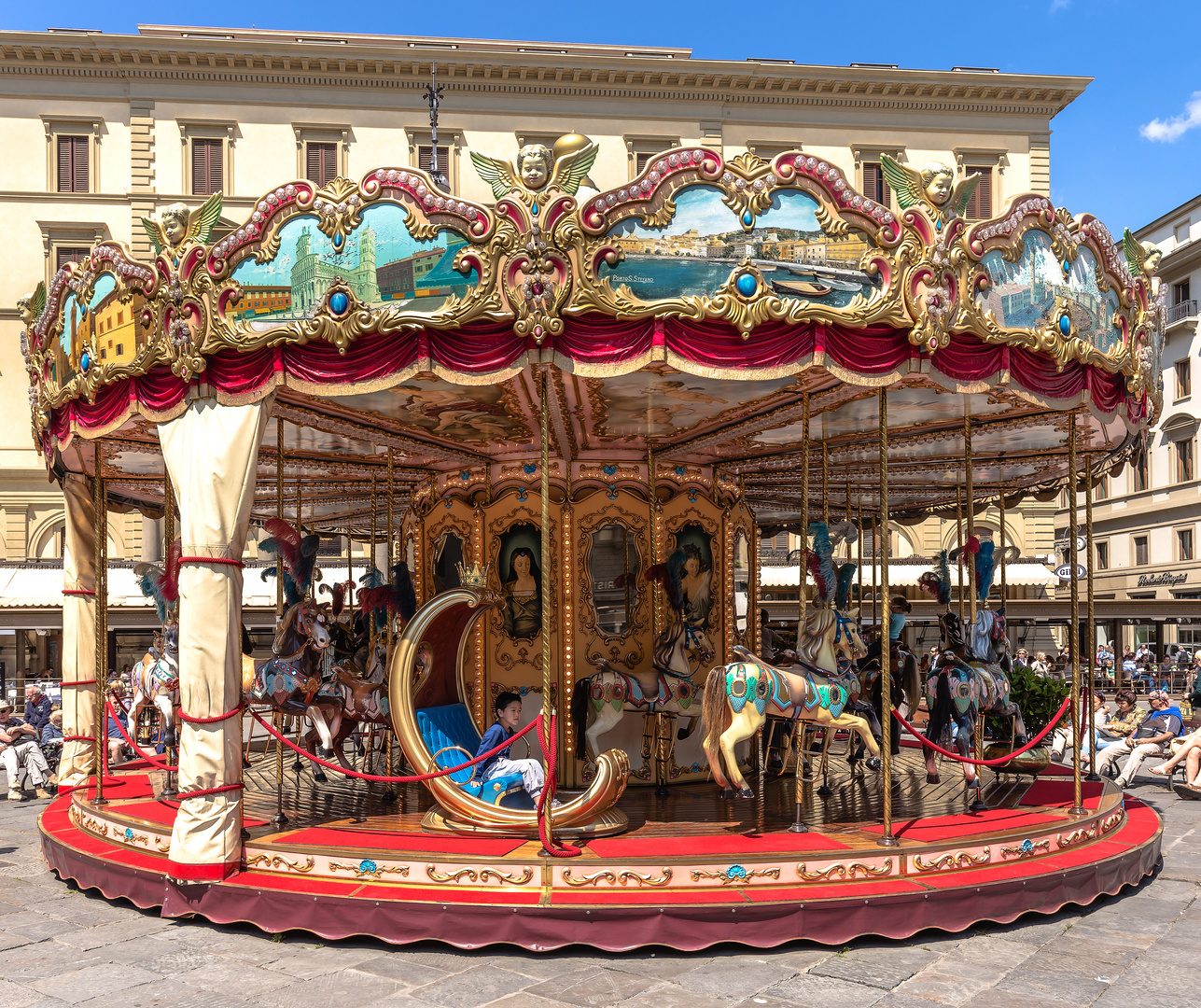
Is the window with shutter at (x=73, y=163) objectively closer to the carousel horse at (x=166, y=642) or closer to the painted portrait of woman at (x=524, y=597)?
the carousel horse at (x=166, y=642)

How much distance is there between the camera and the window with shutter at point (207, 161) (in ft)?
114

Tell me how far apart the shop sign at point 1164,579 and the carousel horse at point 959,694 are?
33.3 meters

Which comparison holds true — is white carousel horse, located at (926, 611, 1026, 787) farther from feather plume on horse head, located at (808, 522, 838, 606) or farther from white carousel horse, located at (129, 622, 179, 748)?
white carousel horse, located at (129, 622, 179, 748)

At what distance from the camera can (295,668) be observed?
9828 mm

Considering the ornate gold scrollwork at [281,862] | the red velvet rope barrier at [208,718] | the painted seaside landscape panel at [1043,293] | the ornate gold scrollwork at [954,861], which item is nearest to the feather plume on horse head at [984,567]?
the painted seaside landscape panel at [1043,293]

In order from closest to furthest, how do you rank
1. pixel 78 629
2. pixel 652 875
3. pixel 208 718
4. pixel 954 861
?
1. pixel 652 875
2. pixel 954 861
3. pixel 208 718
4. pixel 78 629

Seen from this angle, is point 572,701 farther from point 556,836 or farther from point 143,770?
point 143,770

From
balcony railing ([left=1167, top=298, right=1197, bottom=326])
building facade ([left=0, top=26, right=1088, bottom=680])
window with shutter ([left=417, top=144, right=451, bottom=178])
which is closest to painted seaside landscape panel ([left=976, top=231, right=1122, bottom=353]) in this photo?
building facade ([left=0, top=26, right=1088, bottom=680])

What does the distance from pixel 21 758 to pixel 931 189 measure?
1375 cm

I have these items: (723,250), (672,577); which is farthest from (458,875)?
(723,250)

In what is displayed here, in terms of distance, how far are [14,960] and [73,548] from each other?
6.26m

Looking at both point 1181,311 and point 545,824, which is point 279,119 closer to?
point 545,824

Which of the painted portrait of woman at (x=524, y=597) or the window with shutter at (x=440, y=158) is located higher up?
the window with shutter at (x=440, y=158)

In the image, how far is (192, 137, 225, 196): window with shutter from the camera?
34844 mm
